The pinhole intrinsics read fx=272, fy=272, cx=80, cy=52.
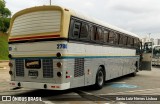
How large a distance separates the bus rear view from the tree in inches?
1728

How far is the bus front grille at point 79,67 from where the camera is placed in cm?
1048

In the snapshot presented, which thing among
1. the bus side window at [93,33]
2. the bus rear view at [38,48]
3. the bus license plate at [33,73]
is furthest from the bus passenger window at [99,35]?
the bus license plate at [33,73]

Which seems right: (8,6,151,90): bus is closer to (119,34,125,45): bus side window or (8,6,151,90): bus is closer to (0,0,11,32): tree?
(119,34,125,45): bus side window

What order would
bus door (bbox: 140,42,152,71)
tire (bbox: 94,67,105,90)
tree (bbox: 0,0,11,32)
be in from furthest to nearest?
tree (bbox: 0,0,11,32)
bus door (bbox: 140,42,152,71)
tire (bbox: 94,67,105,90)

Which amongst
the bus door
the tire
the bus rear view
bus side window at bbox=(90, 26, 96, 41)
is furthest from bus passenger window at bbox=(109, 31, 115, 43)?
the bus door

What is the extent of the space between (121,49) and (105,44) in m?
3.22

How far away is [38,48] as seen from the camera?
10227 millimetres

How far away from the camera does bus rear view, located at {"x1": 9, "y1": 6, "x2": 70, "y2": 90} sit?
9789 mm

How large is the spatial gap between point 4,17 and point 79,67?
50.5 meters

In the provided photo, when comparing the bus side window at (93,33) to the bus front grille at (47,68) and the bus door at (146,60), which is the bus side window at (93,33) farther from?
the bus door at (146,60)

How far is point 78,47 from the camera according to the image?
1068 centimetres

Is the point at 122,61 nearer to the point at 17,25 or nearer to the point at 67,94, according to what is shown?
the point at 67,94

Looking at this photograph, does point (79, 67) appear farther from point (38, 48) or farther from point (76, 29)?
point (38, 48)

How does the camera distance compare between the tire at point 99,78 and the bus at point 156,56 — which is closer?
the tire at point 99,78
